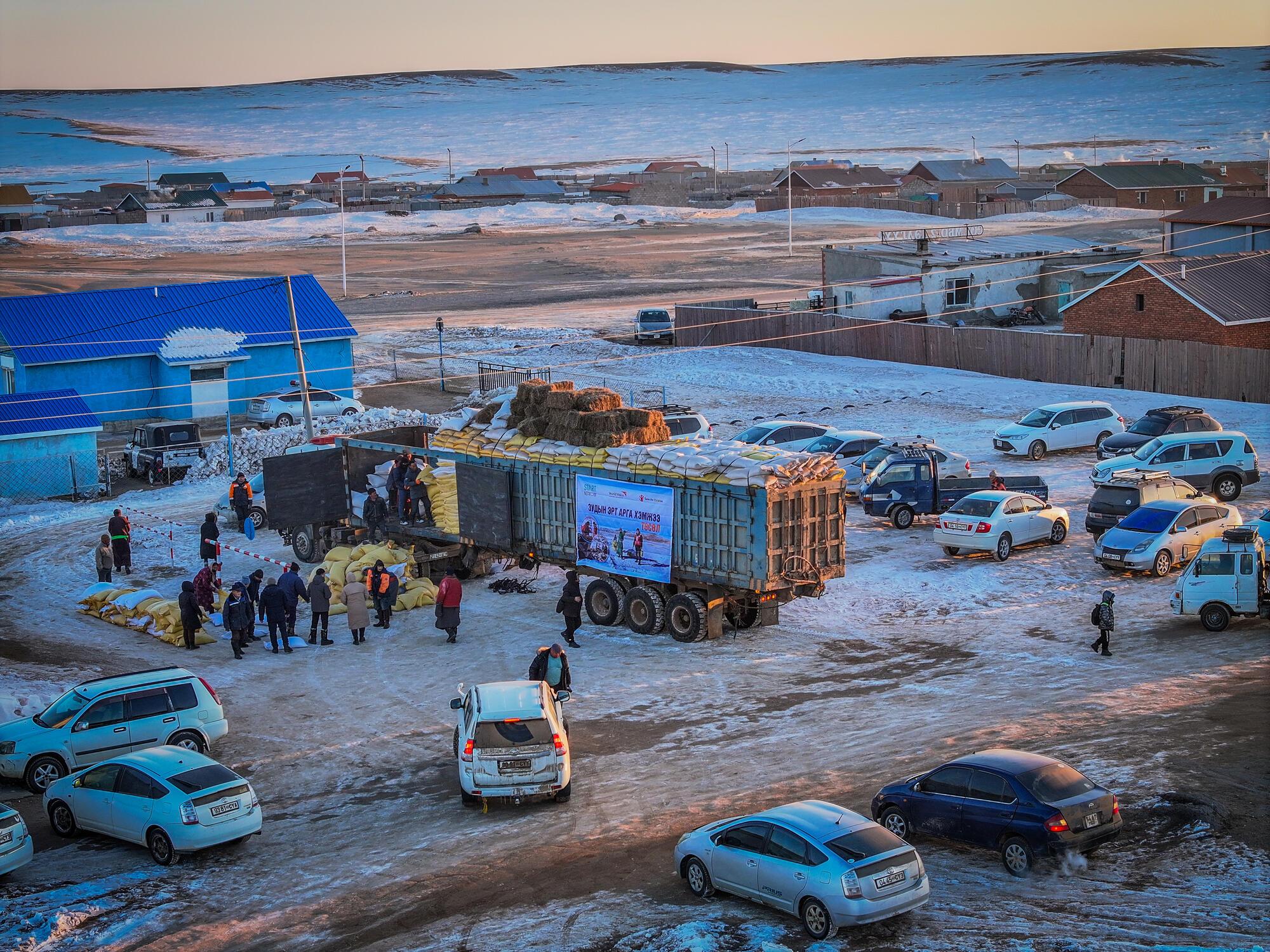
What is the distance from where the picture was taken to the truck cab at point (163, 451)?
38.8 meters

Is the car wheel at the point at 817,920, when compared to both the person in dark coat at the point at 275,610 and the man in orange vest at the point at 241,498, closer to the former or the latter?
the person in dark coat at the point at 275,610

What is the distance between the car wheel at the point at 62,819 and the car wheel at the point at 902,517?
763 inches

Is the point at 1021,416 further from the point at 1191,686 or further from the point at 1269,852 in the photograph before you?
the point at 1269,852

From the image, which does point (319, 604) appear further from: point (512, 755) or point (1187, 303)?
point (1187, 303)

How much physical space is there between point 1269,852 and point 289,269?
84.4m

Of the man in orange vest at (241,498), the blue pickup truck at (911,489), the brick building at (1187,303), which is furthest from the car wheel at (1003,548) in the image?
the brick building at (1187,303)

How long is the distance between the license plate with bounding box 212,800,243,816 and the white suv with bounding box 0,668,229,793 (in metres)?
3.22

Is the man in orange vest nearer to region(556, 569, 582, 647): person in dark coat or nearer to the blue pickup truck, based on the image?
region(556, 569, 582, 647): person in dark coat

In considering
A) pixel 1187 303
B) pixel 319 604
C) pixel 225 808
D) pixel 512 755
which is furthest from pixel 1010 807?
pixel 1187 303

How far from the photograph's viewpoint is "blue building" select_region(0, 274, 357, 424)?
44531 millimetres

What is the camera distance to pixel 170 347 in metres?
45.7

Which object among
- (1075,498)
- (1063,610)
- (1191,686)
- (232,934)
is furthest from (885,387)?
(232,934)

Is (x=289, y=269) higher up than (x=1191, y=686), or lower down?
higher up

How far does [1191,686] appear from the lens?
2005 centimetres
